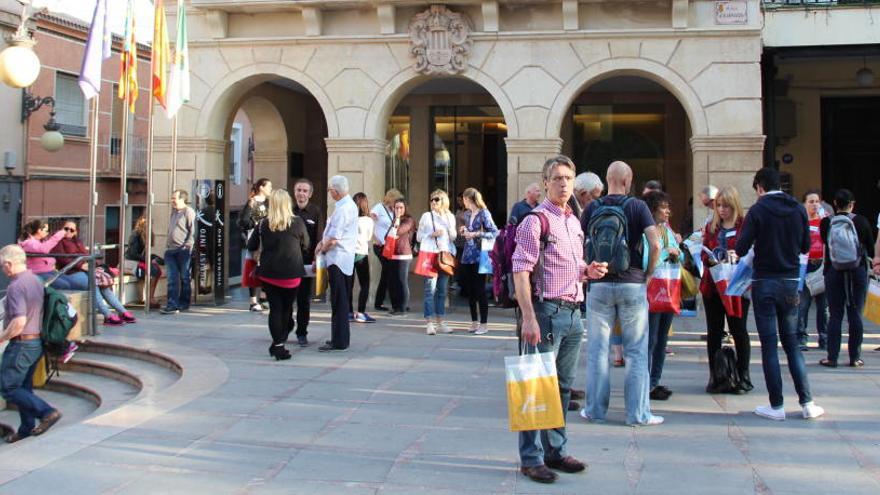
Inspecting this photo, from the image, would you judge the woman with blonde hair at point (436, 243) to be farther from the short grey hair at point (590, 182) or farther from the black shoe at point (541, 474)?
the black shoe at point (541, 474)

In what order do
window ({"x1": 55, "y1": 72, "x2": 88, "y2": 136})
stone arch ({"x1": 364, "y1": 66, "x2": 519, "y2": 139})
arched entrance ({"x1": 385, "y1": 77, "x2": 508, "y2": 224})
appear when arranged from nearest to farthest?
stone arch ({"x1": 364, "y1": 66, "x2": 519, "y2": 139})
arched entrance ({"x1": 385, "y1": 77, "x2": 508, "y2": 224})
window ({"x1": 55, "y1": 72, "x2": 88, "y2": 136})

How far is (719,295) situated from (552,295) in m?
2.79

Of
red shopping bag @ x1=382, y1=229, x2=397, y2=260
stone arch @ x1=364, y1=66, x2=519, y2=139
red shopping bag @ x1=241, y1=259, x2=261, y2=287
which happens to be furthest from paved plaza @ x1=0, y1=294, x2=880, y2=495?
stone arch @ x1=364, y1=66, x2=519, y2=139

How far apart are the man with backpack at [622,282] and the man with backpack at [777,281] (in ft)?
3.31

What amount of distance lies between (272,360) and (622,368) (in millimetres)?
3585

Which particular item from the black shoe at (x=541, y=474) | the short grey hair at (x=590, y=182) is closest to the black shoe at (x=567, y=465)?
the black shoe at (x=541, y=474)

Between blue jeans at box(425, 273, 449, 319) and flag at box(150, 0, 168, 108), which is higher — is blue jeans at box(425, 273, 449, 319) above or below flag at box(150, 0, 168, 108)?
below

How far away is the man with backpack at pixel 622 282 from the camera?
5809 mm

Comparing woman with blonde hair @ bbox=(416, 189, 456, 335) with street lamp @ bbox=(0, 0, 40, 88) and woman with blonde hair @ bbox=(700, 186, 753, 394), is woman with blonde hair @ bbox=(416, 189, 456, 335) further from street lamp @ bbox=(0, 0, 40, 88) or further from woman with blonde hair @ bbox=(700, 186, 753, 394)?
street lamp @ bbox=(0, 0, 40, 88)

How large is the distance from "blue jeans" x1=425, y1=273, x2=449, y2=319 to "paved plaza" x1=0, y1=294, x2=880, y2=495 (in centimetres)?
185

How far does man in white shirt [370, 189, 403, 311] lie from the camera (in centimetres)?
1269

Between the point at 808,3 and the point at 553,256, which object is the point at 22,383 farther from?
the point at 808,3

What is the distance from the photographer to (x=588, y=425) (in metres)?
6.18

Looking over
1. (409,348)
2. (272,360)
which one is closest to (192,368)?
(272,360)
